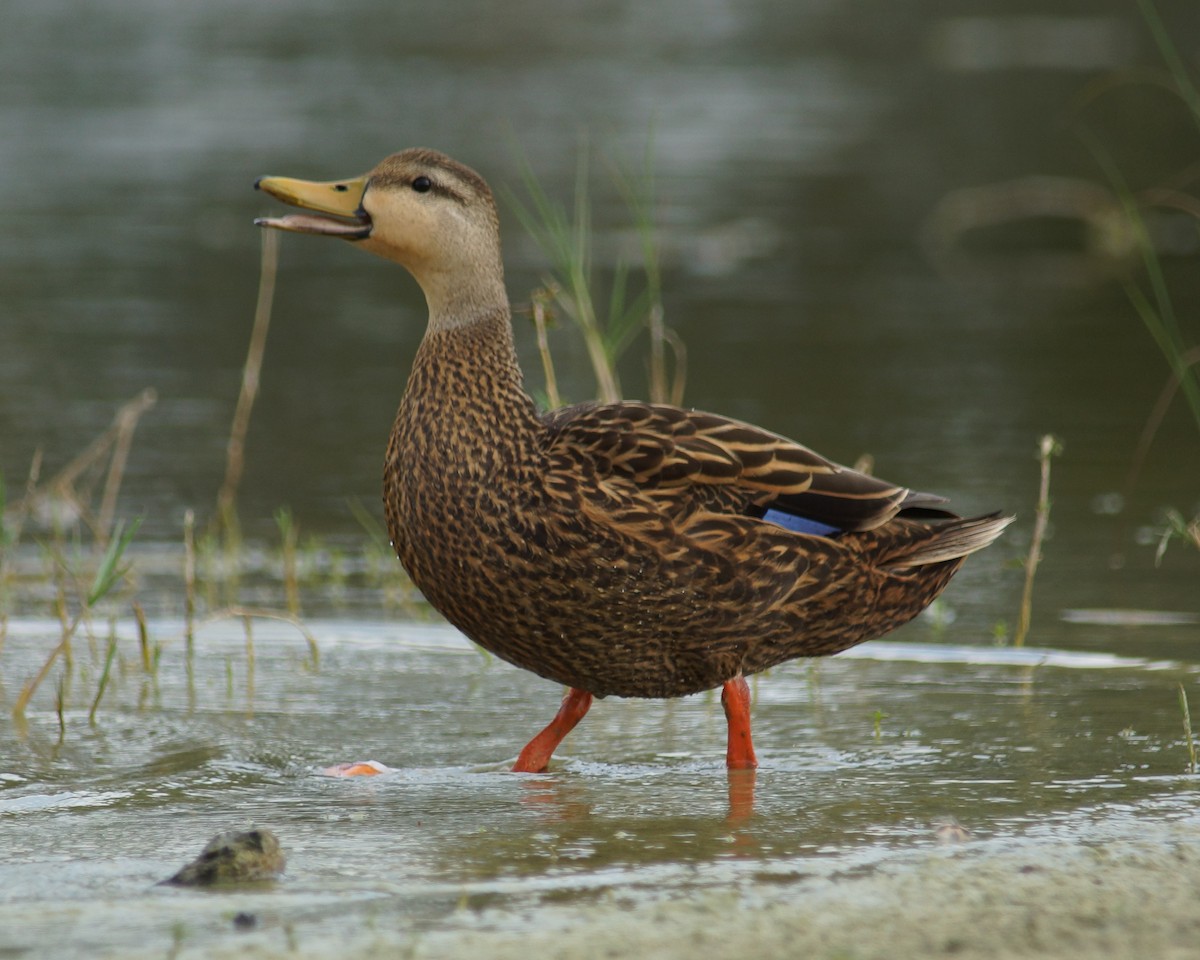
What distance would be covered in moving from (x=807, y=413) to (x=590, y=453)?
202 inches

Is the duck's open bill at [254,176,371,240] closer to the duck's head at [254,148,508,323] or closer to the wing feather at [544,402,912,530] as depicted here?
the duck's head at [254,148,508,323]

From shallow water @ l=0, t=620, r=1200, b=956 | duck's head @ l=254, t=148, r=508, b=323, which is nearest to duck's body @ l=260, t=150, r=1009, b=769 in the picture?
duck's head @ l=254, t=148, r=508, b=323

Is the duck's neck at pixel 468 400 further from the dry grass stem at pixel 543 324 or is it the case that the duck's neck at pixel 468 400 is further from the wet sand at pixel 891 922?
the wet sand at pixel 891 922

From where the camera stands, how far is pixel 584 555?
4418 millimetres

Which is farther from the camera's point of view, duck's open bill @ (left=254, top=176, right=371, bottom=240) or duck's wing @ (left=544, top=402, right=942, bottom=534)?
duck's open bill @ (left=254, top=176, right=371, bottom=240)

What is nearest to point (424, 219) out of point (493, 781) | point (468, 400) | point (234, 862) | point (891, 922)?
point (468, 400)

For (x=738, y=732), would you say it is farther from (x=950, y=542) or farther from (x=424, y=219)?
(x=424, y=219)

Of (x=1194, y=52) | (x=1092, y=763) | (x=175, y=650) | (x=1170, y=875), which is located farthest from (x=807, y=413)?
(x=1194, y=52)

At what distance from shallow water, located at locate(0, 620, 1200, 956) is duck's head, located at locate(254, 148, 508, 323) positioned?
113 cm

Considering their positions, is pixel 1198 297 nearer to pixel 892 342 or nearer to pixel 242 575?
pixel 892 342

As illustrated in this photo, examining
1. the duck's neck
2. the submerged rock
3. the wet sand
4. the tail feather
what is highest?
the duck's neck

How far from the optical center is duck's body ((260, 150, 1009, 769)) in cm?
445

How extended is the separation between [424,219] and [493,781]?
1353mm

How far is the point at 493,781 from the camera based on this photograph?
4.56 meters
